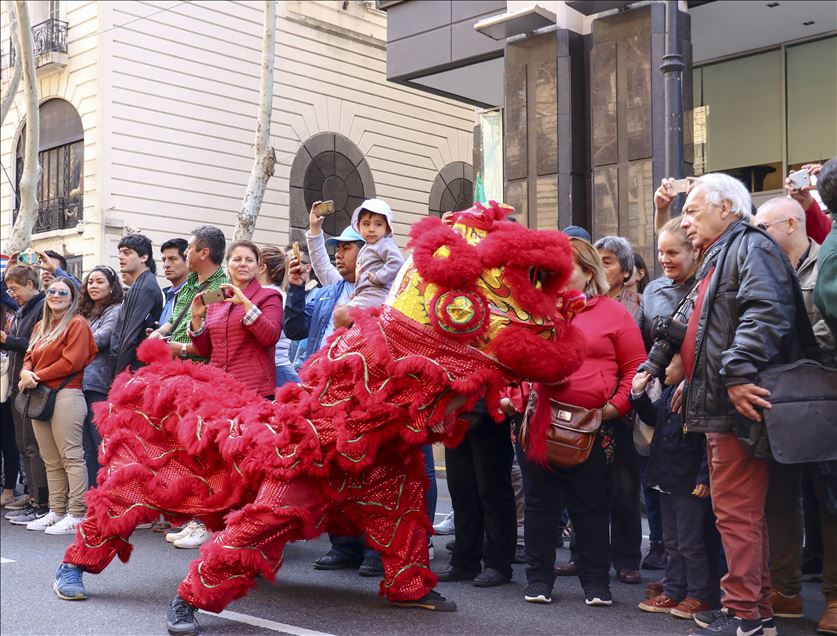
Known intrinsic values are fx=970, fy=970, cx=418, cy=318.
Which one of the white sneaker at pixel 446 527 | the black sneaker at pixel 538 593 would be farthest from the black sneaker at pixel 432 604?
the white sneaker at pixel 446 527

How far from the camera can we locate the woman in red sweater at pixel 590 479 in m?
4.96

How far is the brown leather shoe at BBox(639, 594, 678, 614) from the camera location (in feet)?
15.8

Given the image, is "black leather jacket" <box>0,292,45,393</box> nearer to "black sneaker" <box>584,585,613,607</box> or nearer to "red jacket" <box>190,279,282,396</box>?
"red jacket" <box>190,279,282,396</box>

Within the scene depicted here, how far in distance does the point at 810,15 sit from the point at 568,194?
3438 millimetres

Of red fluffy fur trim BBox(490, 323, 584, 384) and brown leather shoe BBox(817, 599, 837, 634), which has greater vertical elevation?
red fluffy fur trim BBox(490, 323, 584, 384)

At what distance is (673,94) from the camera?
7.86 m

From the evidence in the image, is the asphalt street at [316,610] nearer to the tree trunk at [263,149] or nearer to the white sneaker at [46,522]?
the white sneaker at [46,522]

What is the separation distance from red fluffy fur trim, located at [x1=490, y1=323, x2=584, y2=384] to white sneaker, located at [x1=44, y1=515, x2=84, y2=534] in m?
4.67

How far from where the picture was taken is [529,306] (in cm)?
420

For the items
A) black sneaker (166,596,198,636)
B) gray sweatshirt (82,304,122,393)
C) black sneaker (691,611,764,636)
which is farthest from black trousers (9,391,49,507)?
black sneaker (691,611,764,636)

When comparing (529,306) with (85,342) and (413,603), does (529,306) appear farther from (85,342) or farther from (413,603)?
(85,342)

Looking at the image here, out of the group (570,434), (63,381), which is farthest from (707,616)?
(63,381)

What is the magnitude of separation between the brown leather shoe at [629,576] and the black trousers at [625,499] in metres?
0.02

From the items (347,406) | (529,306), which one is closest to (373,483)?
(347,406)
